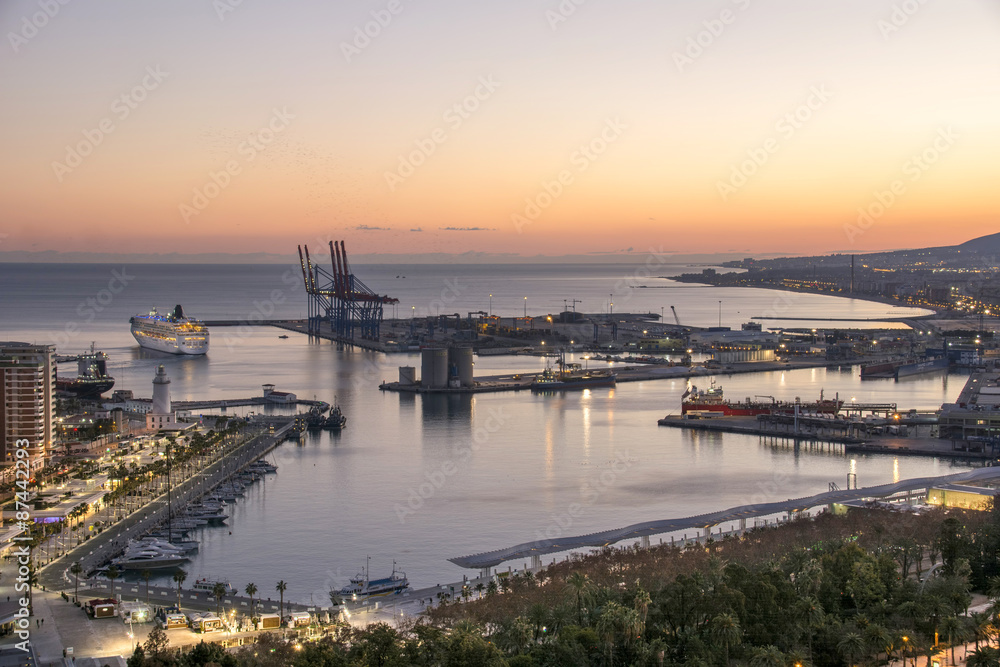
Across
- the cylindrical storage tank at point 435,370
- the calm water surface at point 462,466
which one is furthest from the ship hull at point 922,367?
the cylindrical storage tank at point 435,370

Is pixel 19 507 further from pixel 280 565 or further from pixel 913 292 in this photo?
pixel 913 292

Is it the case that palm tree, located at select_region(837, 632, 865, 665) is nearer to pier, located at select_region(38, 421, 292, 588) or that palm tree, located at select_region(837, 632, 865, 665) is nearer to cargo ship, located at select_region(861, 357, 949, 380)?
pier, located at select_region(38, 421, 292, 588)

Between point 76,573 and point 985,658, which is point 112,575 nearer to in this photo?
point 76,573

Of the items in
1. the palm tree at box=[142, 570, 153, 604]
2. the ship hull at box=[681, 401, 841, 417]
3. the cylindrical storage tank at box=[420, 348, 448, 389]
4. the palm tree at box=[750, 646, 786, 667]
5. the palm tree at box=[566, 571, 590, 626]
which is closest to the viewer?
the palm tree at box=[750, 646, 786, 667]

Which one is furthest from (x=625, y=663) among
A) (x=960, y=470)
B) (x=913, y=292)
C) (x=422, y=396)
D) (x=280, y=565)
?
(x=913, y=292)

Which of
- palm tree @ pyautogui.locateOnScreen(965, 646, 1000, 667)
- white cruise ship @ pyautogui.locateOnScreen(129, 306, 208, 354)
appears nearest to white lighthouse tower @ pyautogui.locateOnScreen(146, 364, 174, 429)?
white cruise ship @ pyautogui.locateOnScreen(129, 306, 208, 354)

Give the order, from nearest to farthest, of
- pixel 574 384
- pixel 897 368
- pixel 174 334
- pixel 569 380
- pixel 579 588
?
pixel 579 588 < pixel 574 384 < pixel 569 380 < pixel 897 368 < pixel 174 334

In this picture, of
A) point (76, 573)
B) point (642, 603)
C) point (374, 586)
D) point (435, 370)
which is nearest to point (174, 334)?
point (435, 370)
